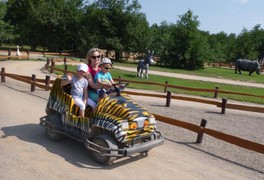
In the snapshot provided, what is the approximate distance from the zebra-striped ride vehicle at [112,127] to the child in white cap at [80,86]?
0.14 meters

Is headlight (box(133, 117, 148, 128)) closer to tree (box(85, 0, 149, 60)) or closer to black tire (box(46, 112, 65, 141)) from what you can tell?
black tire (box(46, 112, 65, 141))

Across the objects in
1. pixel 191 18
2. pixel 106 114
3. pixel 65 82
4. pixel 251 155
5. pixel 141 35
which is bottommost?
pixel 251 155

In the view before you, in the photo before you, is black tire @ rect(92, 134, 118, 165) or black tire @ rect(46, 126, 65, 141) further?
black tire @ rect(46, 126, 65, 141)

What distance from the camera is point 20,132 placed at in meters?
7.12

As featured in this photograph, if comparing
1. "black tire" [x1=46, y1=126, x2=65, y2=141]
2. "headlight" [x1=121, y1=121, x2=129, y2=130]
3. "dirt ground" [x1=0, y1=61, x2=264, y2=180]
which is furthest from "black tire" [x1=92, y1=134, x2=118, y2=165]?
"black tire" [x1=46, y1=126, x2=65, y2=141]

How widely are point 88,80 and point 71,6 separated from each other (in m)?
44.1

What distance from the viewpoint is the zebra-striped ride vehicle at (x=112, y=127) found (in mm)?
5422

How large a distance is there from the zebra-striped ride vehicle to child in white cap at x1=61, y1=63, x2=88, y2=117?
14cm

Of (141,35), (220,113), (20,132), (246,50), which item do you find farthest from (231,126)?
(246,50)

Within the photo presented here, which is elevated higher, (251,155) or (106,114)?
(106,114)

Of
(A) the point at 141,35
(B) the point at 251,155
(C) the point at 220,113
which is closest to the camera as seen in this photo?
(B) the point at 251,155

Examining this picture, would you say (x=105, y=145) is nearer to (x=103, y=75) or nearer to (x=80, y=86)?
(x=80, y=86)

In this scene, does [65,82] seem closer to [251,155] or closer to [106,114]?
[106,114]

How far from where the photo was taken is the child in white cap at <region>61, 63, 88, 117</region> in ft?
20.4
